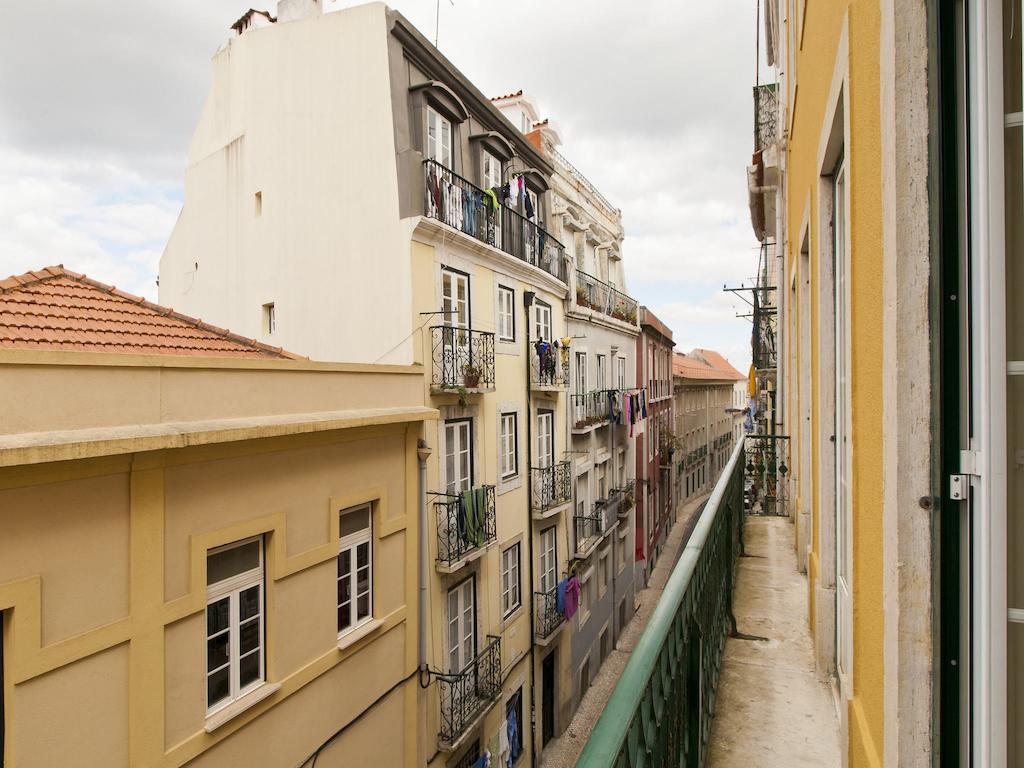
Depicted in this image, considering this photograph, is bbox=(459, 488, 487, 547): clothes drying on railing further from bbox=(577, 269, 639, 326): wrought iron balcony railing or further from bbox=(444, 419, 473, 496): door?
bbox=(577, 269, 639, 326): wrought iron balcony railing

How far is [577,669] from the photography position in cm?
1953

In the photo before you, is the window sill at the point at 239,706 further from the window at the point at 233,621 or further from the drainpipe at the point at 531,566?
the drainpipe at the point at 531,566

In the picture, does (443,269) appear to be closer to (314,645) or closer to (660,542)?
(314,645)

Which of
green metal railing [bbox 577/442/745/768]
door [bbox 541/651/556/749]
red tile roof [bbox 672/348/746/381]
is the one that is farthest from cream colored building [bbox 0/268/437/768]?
red tile roof [bbox 672/348/746/381]

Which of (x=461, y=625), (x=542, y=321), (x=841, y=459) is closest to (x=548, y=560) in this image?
(x=461, y=625)

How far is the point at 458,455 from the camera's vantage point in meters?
12.9

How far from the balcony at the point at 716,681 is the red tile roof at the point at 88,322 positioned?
664cm

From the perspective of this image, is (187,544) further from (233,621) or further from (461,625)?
(461,625)

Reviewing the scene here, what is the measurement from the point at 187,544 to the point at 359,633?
3.56 meters

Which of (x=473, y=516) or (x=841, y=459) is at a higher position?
(x=841, y=459)

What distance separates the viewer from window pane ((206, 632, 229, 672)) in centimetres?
728

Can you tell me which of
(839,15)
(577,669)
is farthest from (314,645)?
(577,669)

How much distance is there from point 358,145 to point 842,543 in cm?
1106

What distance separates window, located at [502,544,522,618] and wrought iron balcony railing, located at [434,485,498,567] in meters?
2.43
